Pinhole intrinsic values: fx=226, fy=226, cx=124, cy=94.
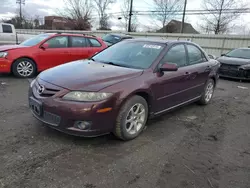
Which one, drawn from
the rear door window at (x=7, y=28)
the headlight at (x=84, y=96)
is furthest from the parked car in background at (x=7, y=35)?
the headlight at (x=84, y=96)

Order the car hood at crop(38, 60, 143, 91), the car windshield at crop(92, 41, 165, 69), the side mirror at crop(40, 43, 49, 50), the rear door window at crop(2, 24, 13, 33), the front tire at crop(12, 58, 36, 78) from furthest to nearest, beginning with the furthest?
the rear door window at crop(2, 24, 13, 33), the side mirror at crop(40, 43, 49, 50), the front tire at crop(12, 58, 36, 78), the car windshield at crop(92, 41, 165, 69), the car hood at crop(38, 60, 143, 91)

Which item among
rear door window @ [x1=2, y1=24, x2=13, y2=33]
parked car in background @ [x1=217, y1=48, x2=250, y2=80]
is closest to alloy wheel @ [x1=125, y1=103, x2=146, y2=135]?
parked car in background @ [x1=217, y1=48, x2=250, y2=80]

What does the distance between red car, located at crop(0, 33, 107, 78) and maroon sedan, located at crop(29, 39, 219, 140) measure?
144 inches

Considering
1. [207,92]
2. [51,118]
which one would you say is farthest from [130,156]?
[207,92]

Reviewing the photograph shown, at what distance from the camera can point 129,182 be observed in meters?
2.47

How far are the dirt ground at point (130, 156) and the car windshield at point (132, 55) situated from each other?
117 cm

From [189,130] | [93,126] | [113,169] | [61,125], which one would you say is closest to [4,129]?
[61,125]

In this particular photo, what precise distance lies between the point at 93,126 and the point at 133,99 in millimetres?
715

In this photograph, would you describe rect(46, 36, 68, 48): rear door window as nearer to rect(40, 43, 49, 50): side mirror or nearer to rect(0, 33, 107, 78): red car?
rect(0, 33, 107, 78): red car

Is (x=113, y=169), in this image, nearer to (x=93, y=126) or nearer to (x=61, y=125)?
(x=93, y=126)

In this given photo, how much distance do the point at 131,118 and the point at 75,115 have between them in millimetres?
902

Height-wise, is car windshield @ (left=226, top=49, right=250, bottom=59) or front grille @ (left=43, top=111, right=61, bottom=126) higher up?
car windshield @ (left=226, top=49, right=250, bottom=59)

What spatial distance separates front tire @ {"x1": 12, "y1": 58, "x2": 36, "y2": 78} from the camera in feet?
23.1

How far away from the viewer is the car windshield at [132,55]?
12.6 feet
